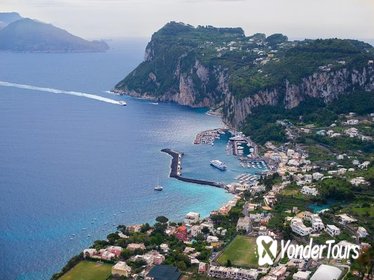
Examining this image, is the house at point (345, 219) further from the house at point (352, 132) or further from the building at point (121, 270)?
the house at point (352, 132)

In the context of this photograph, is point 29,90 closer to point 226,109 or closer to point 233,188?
point 226,109

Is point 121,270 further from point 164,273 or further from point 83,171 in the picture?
point 83,171

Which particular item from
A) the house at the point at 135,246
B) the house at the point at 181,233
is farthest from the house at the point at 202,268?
the house at the point at 181,233

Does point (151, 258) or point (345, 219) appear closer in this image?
point (151, 258)

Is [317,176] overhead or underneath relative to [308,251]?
overhead

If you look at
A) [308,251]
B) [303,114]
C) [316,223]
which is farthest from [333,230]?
[303,114]

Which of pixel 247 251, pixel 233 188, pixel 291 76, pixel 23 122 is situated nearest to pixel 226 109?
pixel 291 76

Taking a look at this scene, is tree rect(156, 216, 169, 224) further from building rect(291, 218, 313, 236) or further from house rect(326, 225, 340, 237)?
house rect(326, 225, 340, 237)

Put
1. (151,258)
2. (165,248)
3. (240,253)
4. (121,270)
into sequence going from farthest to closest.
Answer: (165,248)
(240,253)
(151,258)
(121,270)
